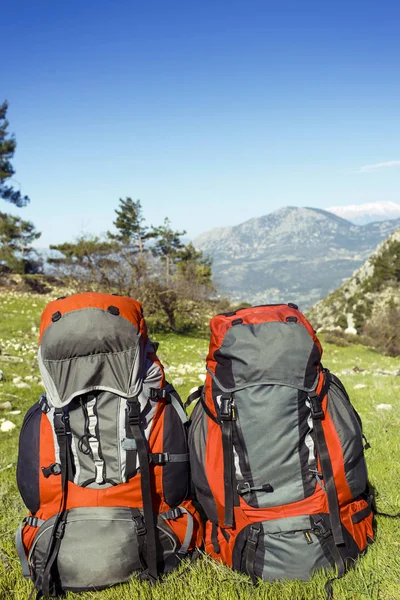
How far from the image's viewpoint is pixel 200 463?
3.04 meters

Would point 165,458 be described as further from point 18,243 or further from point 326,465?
point 18,243

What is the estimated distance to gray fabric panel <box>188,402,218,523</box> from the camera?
3.00 meters

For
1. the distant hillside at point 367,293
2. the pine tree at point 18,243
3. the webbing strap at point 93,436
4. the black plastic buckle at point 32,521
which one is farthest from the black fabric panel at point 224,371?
the distant hillside at point 367,293

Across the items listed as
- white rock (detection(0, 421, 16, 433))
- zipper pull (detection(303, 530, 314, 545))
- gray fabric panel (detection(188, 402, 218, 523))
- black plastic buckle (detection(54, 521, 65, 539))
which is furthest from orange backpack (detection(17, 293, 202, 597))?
white rock (detection(0, 421, 16, 433))

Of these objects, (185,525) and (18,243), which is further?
(18,243)

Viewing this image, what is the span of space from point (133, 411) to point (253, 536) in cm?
114

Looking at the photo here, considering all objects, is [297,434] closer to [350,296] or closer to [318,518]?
[318,518]

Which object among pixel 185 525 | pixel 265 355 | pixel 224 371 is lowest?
pixel 185 525

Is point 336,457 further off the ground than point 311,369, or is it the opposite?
point 311,369

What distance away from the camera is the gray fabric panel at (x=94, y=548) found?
277 centimetres

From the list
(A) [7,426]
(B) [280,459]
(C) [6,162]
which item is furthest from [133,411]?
(C) [6,162]

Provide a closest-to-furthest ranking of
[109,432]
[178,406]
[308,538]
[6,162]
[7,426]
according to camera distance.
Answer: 1. [308,538]
2. [109,432]
3. [178,406]
4. [7,426]
5. [6,162]

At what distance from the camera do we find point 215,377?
9.87ft

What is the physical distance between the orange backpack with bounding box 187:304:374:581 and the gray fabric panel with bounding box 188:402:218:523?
3cm
